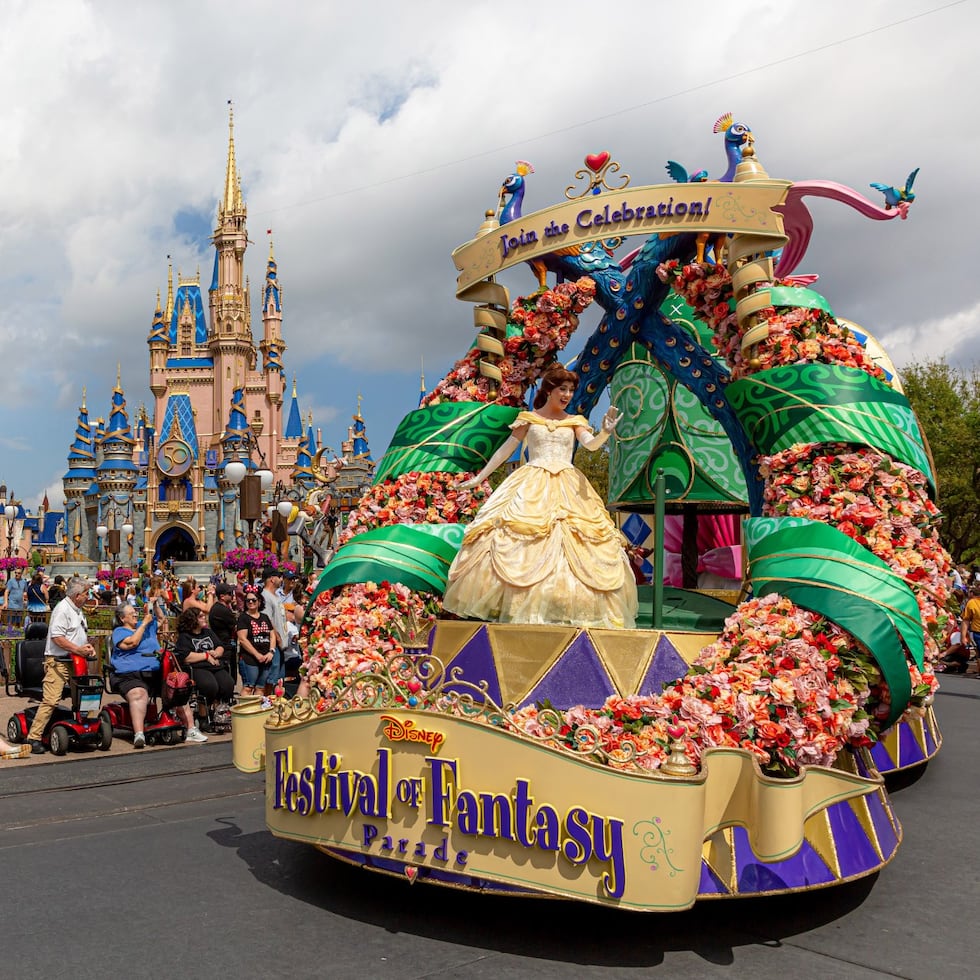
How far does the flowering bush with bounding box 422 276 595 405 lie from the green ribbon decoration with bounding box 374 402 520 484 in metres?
0.14

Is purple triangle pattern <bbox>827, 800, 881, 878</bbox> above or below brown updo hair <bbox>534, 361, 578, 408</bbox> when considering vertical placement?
below

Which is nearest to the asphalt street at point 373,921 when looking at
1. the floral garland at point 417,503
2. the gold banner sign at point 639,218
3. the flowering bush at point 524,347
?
the floral garland at point 417,503

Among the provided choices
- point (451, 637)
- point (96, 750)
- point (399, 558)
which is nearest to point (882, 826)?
point (451, 637)

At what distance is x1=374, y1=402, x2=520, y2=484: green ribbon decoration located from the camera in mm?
7770

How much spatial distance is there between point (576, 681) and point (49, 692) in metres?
6.28

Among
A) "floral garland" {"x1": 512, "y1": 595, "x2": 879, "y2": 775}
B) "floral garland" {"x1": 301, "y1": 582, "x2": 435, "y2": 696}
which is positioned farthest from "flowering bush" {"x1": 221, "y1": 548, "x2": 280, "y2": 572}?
"floral garland" {"x1": 512, "y1": 595, "x2": 879, "y2": 775}

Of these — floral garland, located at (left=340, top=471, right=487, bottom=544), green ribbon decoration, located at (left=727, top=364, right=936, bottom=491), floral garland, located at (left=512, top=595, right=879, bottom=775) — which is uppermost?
green ribbon decoration, located at (left=727, top=364, right=936, bottom=491)

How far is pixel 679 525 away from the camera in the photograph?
1253cm

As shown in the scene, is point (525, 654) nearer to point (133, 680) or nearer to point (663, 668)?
point (663, 668)

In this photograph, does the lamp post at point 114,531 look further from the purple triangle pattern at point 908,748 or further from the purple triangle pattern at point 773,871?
the purple triangle pattern at point 773,871

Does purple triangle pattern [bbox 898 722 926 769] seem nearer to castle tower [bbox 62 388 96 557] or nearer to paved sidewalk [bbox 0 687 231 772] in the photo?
Answer: paved sidewalk [bbox 0 687 231 772]

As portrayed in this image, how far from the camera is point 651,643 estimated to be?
5.48m

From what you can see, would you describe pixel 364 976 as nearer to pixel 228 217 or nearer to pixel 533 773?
pixel 533 773

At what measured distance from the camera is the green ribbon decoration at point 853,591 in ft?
16.9
